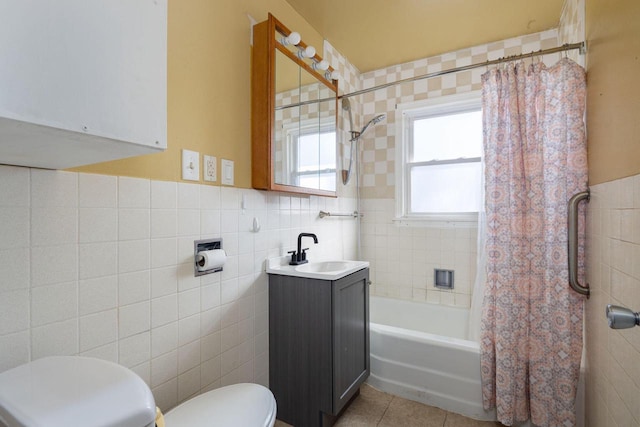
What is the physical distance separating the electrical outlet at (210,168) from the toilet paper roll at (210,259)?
Answer: 0.33m

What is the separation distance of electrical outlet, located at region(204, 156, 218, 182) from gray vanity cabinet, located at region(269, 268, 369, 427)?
0.65m

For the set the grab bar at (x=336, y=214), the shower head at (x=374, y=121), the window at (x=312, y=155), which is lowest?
the grab bar at (x=336, y=214)

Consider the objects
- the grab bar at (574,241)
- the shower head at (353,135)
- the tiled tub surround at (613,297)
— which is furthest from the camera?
the shower head at (353,135)

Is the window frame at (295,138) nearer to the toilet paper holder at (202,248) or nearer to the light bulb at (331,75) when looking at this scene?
the light bulb at (331,75)

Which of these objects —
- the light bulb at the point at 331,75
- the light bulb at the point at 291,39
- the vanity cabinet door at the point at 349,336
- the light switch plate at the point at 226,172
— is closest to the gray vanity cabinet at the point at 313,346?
the vanity cabinet door at the point at 349,336

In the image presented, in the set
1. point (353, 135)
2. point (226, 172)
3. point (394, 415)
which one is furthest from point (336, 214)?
Answer: point (394, 415)

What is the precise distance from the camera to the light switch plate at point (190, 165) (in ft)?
4.11

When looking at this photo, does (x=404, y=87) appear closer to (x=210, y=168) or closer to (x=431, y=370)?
(x=210, y=168)

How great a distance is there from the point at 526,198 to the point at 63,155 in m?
2.08

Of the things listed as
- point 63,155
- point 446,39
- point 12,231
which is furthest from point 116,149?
point 446,39

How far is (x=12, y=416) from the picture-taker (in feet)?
1.73

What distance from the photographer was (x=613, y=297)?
3.71 feet

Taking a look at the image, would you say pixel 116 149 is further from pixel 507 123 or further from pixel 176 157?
pixel 507 123

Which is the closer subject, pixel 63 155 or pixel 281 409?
pixel 63 155
